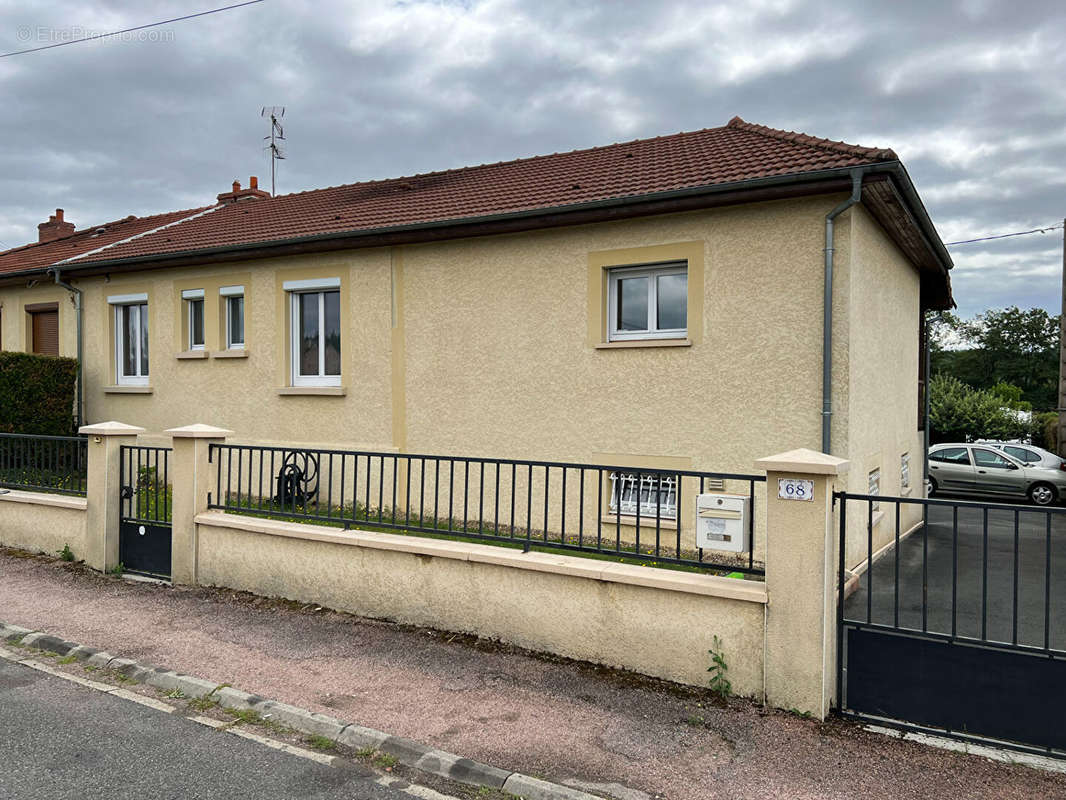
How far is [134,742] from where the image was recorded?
4.07 meters

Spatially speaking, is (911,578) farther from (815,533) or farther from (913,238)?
(815,533)

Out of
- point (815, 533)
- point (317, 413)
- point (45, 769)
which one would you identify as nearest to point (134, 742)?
point (45, 769)

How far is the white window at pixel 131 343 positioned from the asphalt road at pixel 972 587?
1181 cm

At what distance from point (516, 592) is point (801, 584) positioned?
1.99 metres

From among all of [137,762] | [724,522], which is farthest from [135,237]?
[724,522]

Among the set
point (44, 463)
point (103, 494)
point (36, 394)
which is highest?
point (36, 394)

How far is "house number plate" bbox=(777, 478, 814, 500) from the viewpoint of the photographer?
4371mm

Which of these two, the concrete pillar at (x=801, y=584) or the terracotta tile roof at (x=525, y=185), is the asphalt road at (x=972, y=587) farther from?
the terracotta tile roof at (x=525, y=185)

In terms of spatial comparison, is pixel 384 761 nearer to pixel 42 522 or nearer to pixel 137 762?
pixel 137 762

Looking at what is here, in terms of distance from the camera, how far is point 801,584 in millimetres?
4367

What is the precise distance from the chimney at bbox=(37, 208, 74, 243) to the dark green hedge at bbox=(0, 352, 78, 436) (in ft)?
30.0

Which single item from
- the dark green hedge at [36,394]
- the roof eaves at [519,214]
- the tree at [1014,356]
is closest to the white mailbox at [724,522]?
the roof eaves at [519,214]

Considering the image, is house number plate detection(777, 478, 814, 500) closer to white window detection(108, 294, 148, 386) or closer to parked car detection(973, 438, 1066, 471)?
white window detection(108, 294, 148, 386)

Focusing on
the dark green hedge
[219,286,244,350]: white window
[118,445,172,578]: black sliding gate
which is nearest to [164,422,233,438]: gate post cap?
[118,445,172,578]: black sliding gate
